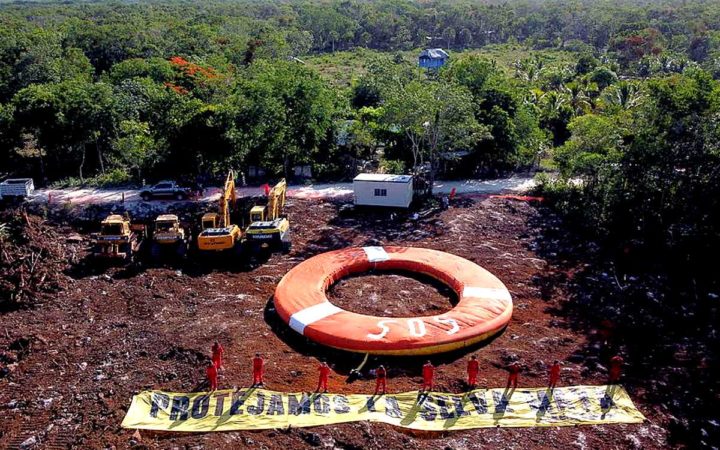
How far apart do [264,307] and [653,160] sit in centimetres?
1863

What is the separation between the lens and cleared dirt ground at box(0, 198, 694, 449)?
1413cm

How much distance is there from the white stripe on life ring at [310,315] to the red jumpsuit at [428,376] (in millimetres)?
4462

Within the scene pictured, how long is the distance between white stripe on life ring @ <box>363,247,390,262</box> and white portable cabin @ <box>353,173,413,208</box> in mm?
5652

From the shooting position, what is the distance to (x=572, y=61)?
289ft

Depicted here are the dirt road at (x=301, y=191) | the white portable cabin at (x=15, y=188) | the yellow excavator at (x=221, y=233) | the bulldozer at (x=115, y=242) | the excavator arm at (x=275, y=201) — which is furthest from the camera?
the dirt road at (x=301, y=191)

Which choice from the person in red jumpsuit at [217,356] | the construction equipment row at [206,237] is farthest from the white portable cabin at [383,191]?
the person in red jumpsuit at [217,356]

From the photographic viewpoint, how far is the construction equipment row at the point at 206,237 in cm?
2422

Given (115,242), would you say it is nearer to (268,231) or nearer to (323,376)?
(268,231)

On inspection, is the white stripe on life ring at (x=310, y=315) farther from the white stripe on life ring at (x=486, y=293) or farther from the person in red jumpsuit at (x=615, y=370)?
the person in red jumpsuit at (x=615, y=370)

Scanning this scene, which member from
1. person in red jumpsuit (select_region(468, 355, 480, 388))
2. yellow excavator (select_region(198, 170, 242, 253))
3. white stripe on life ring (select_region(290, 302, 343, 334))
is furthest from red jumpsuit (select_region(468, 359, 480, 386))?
yellow excavator (select_region(198, 170, 242, 253))

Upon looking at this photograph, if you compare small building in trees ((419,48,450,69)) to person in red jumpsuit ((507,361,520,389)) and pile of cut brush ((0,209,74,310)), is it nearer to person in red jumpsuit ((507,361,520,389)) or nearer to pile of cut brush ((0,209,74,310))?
pile of cut brush ((0,209,74,310))

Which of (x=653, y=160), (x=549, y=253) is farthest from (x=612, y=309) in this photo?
(x=653, y=160)

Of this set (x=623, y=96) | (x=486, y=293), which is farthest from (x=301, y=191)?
(x=623, y=96)

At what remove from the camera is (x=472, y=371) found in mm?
15812
